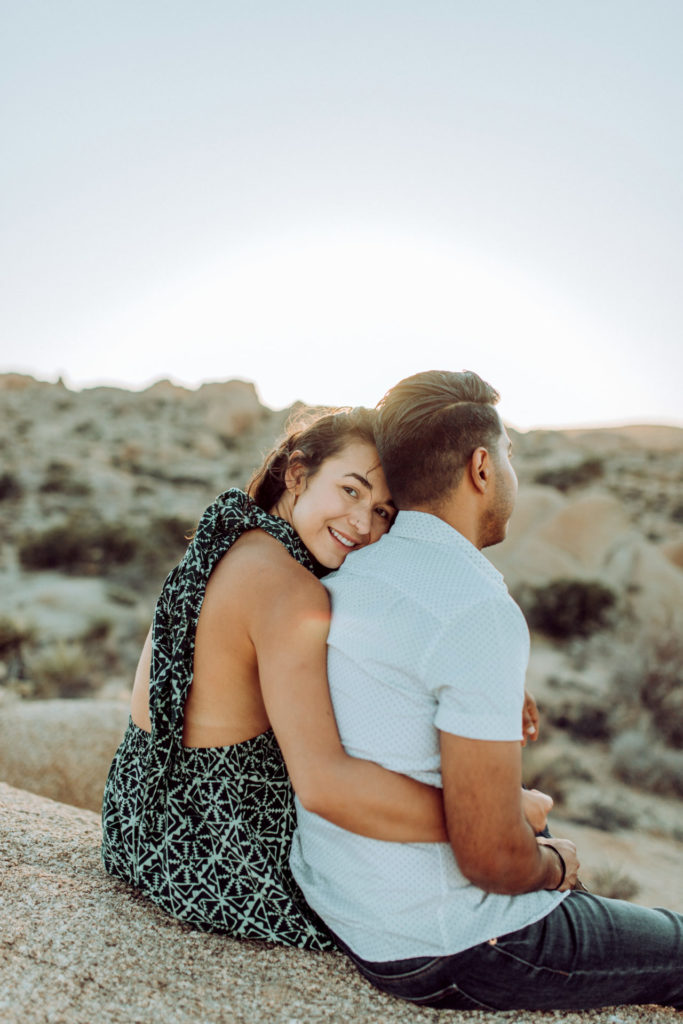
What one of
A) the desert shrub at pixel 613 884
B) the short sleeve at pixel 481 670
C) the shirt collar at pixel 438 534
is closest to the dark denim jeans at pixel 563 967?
the short sleeve at pixel 481 670

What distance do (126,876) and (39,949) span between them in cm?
49

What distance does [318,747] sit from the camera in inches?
65.9

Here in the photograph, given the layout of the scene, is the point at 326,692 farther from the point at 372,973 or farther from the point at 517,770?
the point at 372,973

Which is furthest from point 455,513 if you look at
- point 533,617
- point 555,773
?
point 533,617

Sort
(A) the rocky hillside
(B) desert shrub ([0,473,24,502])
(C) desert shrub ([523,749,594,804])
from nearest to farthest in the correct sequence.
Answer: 1. (C) desert shrub ([523,749,594,804])
2. (A) the rocky hillside
3. (B) desert shrub ([0,473,24,502])

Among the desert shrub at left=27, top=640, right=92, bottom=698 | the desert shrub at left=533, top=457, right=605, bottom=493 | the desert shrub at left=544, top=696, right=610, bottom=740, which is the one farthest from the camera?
the desert shrub at left=533, top=457, right=605, bottom=493

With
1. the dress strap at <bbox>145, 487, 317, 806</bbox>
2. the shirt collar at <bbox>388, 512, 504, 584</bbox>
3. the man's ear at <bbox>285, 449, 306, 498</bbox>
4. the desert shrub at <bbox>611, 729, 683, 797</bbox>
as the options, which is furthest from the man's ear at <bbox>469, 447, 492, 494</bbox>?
the desert shrub at <bbox>611, 729, 683, 797</bbox>

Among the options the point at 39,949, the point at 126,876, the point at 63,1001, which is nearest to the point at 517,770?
the point at 63,1001

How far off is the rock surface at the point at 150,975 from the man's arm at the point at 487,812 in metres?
0.50

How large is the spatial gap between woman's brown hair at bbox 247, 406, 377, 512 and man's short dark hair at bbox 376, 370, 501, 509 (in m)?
0.27

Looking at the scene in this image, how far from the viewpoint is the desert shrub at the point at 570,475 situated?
23703 millimetres

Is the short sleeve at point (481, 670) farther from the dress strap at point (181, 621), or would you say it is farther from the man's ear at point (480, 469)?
the dress strap at point (181, 621)

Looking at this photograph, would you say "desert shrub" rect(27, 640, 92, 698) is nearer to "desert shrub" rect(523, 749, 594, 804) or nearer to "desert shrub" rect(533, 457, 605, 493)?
"desert shrub" rect(523, 749, 594, 804)

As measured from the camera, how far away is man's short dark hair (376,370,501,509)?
6.14 feet
